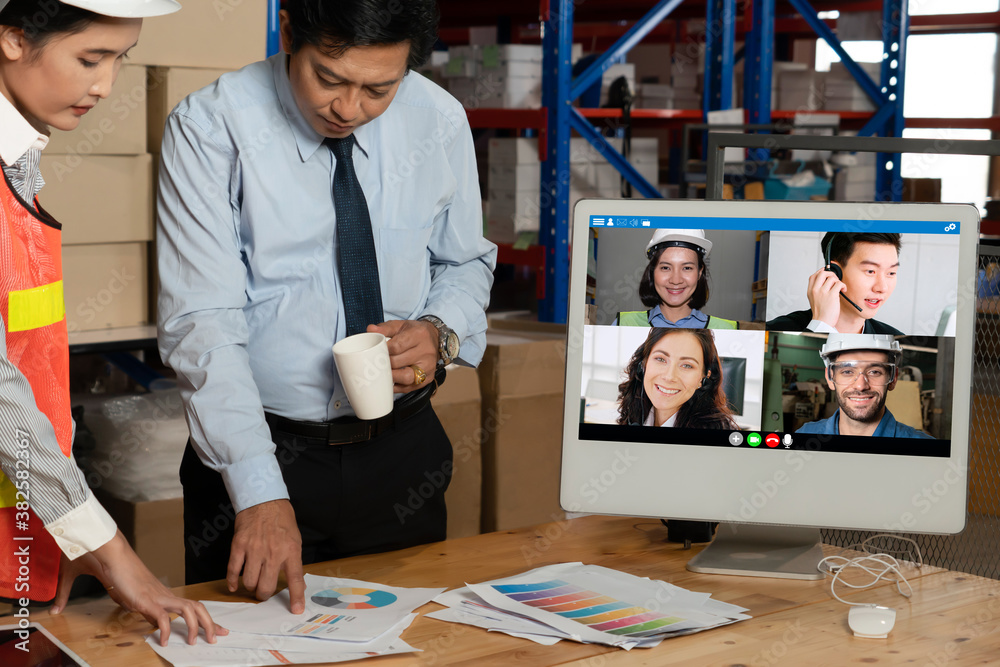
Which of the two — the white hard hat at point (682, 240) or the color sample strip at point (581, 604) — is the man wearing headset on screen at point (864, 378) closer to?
the white hard hat at point (682, 240)

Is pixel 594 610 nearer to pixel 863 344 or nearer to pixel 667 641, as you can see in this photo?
pixel 667 641

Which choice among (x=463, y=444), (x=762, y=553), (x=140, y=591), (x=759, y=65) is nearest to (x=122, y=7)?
(x=140, y=591)

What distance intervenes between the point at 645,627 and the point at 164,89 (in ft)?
6.21

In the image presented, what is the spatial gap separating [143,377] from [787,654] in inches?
83.9

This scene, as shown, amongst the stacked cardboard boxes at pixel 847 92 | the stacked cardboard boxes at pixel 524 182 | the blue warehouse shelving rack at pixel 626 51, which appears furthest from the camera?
the stacked cardboard boxes at pixel 847 92

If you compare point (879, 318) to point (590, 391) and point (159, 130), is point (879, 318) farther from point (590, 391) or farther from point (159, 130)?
point (159, 130)

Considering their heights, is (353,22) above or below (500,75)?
below

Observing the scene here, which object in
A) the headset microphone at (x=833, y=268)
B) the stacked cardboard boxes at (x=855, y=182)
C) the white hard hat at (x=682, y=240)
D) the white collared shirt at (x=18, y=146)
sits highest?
the stacked cardboard boxes at (x=855, y=182)

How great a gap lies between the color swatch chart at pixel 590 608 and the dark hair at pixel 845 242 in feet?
1.66

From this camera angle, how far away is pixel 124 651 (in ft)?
3.45

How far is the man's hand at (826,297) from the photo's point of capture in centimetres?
128

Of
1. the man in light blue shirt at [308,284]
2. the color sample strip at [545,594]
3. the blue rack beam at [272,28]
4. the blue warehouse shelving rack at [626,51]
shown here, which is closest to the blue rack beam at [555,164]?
the blue warehouse shelving rack at [626,51]

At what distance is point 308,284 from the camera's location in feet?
4.77

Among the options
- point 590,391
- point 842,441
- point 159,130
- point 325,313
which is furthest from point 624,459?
point 159,130
